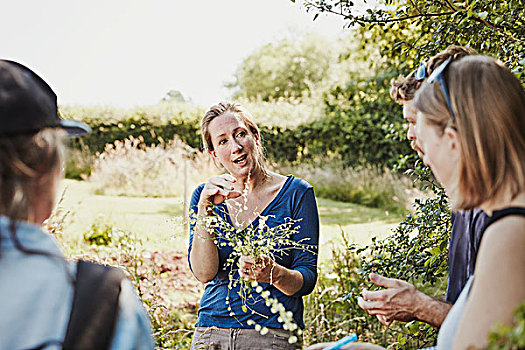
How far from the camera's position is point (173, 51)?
30469 millimetres

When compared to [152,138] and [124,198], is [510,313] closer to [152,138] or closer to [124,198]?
[124,198]

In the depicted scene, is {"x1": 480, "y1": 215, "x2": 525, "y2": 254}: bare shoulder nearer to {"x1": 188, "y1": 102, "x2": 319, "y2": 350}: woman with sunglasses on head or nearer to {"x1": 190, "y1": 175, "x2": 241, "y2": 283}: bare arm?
{"x1": 188, "y1": 102, "x2": 319, "y2": 350}: woman with sunglasses on head

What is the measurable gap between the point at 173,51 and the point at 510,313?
30964mm

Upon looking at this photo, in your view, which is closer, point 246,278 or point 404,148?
point 246,278

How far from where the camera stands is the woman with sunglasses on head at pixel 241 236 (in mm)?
2520

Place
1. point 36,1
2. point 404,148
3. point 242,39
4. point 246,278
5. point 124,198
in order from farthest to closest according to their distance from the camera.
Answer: point 242,39, point 36,1, point 404,148, point 124,198, point 246,278

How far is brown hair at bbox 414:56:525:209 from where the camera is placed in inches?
53.9

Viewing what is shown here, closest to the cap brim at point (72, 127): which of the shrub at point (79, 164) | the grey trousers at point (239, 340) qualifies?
the grey trousers at point (239, 340)

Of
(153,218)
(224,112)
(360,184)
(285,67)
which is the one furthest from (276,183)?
(285,67)

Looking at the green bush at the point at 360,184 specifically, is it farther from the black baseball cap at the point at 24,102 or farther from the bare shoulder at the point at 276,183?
the black baseball cap at the point at 24,102

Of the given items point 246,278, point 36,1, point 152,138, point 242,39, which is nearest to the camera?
point 246,278

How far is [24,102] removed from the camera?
1133 mm

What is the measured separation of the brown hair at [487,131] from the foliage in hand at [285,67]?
33.4 metres

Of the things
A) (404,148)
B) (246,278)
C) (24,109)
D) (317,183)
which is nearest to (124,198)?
(317,183)
